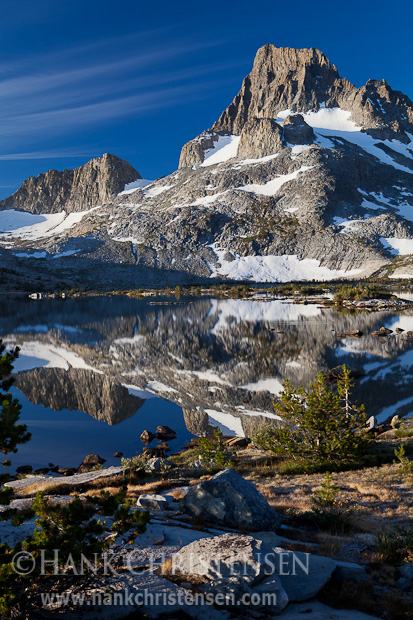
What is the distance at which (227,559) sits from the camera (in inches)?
269

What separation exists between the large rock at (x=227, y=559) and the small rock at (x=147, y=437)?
16729mm

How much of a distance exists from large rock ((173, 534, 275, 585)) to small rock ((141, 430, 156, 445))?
1673cm

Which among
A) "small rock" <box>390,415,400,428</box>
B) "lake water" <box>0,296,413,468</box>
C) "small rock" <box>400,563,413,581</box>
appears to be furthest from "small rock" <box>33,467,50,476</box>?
"small rock" <box>390,415,400,428</box>

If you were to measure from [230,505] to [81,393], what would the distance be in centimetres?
2511

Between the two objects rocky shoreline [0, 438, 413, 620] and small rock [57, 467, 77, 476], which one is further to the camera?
small rock [57, 467, 77, 476]

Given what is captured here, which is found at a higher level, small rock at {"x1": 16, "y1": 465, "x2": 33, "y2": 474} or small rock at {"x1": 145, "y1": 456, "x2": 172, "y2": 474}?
small rock at {"x1": 145, "y1": 456, "x2": 172, "y2": 474}

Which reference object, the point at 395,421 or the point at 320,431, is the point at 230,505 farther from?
the point at 395,421

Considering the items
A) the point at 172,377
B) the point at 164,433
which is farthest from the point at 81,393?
the point at 164,433

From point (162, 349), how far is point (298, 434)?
1329 inches

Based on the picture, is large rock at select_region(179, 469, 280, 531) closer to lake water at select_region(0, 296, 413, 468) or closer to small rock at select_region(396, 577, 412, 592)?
small rock at select_region(396, 577, 412, 592)

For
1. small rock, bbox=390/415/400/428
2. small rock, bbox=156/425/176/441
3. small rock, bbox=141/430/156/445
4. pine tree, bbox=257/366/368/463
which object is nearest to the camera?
pine tree, bbox=257/366/368/463

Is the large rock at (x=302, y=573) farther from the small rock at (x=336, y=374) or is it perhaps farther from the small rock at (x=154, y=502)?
the small rock at (x=336, y=374)

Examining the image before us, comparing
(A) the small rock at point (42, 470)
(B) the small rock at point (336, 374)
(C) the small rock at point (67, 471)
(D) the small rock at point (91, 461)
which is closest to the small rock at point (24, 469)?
(A) the small rock at point (42, 470)

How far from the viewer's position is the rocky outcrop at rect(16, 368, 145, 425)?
2912cm
